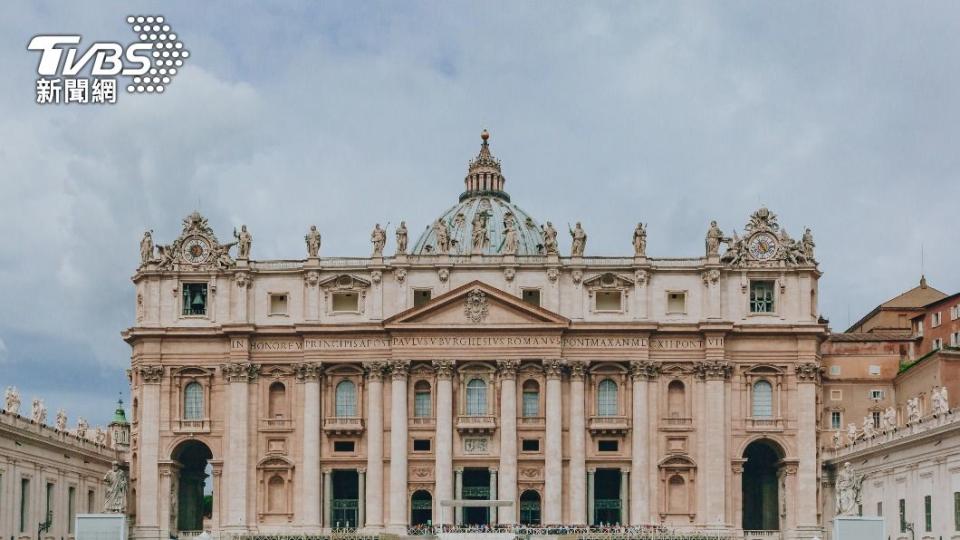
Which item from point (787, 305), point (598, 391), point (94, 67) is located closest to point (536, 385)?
point (598, 391)

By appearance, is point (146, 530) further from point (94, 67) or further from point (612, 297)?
point (94, 67)

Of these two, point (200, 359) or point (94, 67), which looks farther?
point (200, 359)

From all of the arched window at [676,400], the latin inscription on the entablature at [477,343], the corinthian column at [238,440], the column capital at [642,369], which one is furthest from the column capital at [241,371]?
the arched window at [676,400]

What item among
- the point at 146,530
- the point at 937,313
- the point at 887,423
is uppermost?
the point at 937,313

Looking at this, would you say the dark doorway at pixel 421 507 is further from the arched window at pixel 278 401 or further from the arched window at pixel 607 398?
the arched window at pixel 607 398

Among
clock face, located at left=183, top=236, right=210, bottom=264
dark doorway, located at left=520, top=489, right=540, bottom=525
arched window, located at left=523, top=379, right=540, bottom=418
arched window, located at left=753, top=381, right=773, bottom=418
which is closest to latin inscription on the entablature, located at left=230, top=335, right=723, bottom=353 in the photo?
arched window, located at left=523, top=379, right=540, bottom=418

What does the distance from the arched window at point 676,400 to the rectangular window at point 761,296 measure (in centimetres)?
723

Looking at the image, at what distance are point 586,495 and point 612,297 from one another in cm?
1314

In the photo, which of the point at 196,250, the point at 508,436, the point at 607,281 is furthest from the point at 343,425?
the point at 607,281

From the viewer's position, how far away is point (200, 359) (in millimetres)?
103750

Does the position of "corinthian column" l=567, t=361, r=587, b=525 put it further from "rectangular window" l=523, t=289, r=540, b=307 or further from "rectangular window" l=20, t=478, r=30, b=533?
"rectangular window" l=20, t=478, r=30, b=533

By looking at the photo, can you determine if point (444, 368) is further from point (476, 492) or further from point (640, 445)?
point (640, 445)

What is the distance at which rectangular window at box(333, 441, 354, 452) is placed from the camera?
10231cm

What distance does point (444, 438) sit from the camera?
100500 mm
